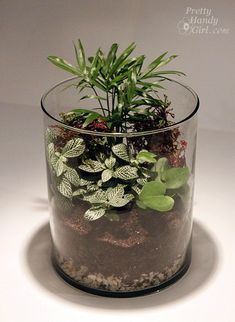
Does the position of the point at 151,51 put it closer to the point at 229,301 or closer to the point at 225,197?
the point at 225,197

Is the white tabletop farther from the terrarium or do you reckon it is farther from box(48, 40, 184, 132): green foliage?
box(48, 40, 184, 132): green foliage

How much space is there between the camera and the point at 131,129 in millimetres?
1110

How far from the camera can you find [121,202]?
1.03m

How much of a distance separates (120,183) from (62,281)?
220mm

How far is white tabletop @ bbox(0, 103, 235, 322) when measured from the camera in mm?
1078

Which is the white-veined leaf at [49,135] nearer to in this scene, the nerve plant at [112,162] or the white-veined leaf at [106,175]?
the nerve plant at [112,162]

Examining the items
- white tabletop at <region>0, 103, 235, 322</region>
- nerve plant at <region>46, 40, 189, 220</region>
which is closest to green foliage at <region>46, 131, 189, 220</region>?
nerve plant at <region>46, 40, 189, 220</region>

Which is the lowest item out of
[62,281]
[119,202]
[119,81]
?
[62,281]

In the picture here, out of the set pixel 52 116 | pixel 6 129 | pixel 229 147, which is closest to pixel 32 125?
pixel 6 129

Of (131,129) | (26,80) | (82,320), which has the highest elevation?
(131,129)

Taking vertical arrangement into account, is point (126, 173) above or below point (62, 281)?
above

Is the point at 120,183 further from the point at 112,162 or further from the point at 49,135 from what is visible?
the point at 49,135

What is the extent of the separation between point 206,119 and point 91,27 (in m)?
0.35

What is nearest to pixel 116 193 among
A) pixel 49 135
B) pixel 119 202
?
pixel 119 202
